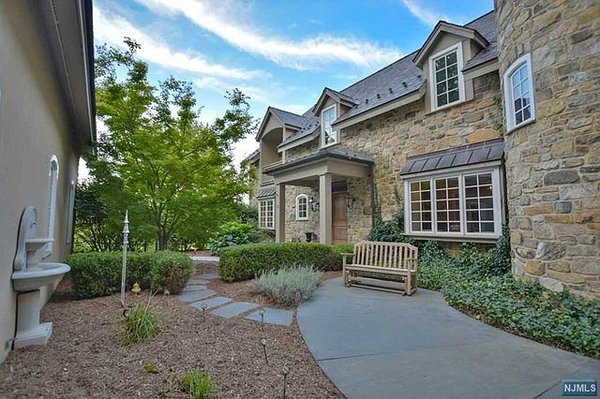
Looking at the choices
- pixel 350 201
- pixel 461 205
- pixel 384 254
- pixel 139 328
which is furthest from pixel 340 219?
pixel 139 328

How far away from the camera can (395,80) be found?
11086 millimetres

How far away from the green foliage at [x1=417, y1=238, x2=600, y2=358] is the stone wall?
0.34 meters

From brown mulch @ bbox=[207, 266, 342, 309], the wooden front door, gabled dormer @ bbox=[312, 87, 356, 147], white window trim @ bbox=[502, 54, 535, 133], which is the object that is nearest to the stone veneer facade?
the wooden front door

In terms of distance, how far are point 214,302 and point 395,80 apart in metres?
9.66

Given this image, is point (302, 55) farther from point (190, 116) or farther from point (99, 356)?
point (99, 356)

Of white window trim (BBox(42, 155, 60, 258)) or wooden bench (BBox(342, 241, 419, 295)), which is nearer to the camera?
white window trim (BBox(42, 155, 60, 258))

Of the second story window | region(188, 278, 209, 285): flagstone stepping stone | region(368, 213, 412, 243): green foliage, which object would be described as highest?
the second story window

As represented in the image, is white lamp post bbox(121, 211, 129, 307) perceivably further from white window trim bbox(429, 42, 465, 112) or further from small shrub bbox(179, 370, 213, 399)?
white window trim bbox(429, 42, 465, 112)

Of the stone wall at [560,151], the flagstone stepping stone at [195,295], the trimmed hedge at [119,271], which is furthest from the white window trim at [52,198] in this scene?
the stone wall at [560,151]

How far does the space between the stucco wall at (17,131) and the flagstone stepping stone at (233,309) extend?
234cm

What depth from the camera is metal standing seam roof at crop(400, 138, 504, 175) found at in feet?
23.1

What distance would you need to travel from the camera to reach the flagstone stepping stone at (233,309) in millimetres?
4621

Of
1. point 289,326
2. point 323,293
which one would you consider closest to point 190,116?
point 323,293

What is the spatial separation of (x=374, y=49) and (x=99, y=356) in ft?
42.0
